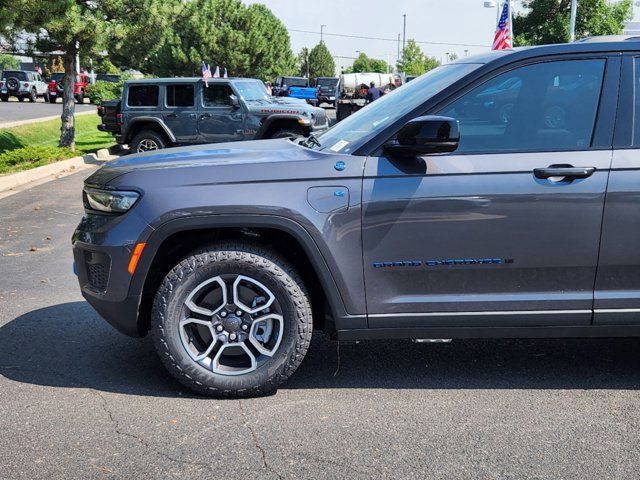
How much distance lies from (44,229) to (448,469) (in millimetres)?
7415

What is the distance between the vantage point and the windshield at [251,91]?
17.1 m

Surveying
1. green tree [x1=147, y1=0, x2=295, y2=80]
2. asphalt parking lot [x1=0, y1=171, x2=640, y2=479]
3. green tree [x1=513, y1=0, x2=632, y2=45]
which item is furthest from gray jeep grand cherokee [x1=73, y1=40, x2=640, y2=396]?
green tree [x1=147, y1=0, x2=295, y2=80]

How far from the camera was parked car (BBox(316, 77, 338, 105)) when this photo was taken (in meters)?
52.8

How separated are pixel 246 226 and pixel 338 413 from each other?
1084 millimetres

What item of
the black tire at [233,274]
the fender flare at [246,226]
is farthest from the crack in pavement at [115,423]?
the fender flare at [246,226]

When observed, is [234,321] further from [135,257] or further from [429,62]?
[429,62]

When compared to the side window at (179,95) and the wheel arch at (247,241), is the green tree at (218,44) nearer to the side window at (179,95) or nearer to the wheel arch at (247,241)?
the side window at (179,95)

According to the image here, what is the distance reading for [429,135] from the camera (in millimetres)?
3908

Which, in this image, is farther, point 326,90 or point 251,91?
point 326,90

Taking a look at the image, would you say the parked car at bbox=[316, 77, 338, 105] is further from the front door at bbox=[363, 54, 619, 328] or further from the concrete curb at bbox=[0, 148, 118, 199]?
the front door at bbox=[363, 54, 619, 328]

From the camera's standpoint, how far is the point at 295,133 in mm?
16609

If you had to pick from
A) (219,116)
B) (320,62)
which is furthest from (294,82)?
(320,62)

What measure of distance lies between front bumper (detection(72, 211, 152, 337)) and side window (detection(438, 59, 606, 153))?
1.78 m

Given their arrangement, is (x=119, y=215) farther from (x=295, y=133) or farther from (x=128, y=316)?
(x=295, y=133)
